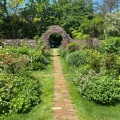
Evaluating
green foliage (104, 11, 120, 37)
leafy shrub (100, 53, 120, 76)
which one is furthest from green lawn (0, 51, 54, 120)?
green foliage (104, 11, 120, 37)

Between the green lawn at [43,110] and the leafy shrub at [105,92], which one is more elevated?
the leafy shrub at [105,92]

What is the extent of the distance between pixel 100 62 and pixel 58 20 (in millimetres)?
29897

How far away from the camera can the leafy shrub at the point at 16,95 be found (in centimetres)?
633

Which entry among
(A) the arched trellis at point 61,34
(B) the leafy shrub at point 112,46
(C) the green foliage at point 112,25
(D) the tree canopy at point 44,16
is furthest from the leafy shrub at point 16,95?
(D) the tree canopy at point 44,16

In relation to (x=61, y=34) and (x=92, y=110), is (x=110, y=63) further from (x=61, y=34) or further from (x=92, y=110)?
(x=61, y=34)

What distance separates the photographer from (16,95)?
21.9 feet

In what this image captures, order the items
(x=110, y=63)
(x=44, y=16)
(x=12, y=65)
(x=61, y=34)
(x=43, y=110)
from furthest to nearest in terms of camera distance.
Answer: (x=44, y=16) < (x=61, y=34) < (x=110, y=63) < (x=12, y=65) < (x=43, y=110)

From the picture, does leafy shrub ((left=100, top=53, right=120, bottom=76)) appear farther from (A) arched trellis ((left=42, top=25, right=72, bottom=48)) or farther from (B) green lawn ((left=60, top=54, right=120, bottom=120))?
(A) arched trellis ((left=42, top=25, right=72, bottom=48))

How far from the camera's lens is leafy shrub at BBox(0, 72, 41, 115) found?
20.8 feet

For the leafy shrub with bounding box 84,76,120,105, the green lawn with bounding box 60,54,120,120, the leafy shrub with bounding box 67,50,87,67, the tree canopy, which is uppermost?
the tree canopy

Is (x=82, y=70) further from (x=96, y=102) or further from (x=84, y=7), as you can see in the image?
(x=84, y=7)

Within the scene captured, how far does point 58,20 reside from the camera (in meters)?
38.4

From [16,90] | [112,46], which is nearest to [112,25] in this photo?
[112,46]

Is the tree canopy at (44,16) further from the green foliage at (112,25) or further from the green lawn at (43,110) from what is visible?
the green lawn at (43,110)
